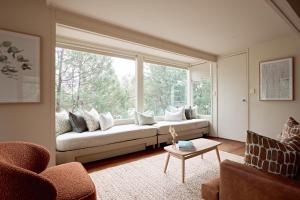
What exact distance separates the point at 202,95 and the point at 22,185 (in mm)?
5026

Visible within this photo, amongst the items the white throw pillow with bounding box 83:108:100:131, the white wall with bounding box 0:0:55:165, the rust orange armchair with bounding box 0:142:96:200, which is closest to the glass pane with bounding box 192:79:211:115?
the white throw pillow with bounding box 83:108:100:131

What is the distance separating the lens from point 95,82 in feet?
12.3

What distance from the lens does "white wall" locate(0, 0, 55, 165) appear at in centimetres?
200

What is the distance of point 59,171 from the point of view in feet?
4.84

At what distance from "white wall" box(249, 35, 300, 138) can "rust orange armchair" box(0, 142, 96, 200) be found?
3.98 m

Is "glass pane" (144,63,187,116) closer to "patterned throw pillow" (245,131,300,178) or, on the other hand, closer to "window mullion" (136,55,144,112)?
"window mullion" (136,55,144,112)

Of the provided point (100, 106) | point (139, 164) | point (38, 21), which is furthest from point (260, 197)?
point (100, 106)

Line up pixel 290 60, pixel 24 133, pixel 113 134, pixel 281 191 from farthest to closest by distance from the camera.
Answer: pixel 290 60, pixel 113 134, pixel 24 133, pixel 281 191

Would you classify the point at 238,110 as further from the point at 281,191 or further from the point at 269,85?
the point at 281,191

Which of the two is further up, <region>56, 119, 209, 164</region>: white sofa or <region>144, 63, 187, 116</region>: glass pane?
<region>144, 63, 187, 116</region>: glass pane

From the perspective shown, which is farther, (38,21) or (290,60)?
(290,60)

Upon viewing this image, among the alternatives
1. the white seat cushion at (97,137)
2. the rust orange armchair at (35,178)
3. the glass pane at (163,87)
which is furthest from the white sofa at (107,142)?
the rust orange armchair at (35,178)

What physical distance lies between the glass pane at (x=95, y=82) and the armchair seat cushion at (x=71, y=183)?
2.16m

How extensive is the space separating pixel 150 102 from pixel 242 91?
2.38 metres
